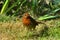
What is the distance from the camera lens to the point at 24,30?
5922 millimetres

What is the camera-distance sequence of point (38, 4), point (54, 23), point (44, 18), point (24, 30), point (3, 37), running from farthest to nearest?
point (38, 4), point (44, 18), point (54, 23), point (24, 30), point (3, 37)

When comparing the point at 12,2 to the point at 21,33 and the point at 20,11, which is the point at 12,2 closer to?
the point at 20,11

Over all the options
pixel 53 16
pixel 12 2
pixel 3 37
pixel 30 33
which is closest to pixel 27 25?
pixel 30 33

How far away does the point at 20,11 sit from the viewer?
299 inches

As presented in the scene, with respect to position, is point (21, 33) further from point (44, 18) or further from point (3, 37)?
point (44, 18)

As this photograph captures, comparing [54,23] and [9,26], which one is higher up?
[9,26]

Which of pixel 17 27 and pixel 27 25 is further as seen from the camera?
pixel 17 27

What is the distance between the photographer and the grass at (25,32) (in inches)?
218

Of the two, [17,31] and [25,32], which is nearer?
[25,32]

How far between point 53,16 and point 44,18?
0.97 feet

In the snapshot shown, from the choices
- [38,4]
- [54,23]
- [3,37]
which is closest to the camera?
[3,37]

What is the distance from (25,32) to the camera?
19.0 ft

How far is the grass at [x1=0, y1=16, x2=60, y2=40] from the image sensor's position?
5.53 meters

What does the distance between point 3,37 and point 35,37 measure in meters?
0.65
